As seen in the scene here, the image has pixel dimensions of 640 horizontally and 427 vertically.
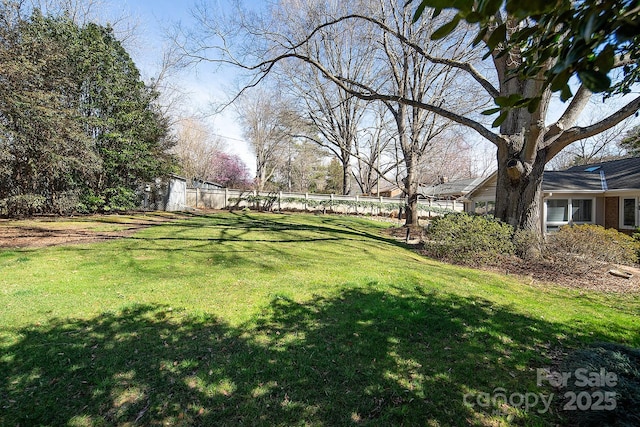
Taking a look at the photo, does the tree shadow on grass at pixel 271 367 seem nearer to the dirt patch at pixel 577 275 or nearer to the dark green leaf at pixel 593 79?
the dark green leaf at pixel 593 79

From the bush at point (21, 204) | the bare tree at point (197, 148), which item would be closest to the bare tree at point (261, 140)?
the bare tree at point (197, 148)

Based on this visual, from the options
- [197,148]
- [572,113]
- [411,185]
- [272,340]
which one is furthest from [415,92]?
[197,148]

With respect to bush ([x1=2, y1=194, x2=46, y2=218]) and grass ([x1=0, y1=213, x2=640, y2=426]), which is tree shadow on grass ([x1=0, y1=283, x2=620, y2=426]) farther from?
bush ([x1=2, y1=194, x2=46, y2=218])

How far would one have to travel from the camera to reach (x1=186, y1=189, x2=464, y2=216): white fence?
19.8 meters

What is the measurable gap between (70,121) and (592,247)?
1608 centimetres

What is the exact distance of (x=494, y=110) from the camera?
121 centimetres

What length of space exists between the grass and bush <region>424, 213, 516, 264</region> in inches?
65.2

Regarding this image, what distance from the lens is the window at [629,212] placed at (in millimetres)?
11234

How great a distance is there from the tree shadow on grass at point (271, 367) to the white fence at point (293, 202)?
51.5 ft

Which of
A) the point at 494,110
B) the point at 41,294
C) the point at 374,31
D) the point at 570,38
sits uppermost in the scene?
the point at 374,31

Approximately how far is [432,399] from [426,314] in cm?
156

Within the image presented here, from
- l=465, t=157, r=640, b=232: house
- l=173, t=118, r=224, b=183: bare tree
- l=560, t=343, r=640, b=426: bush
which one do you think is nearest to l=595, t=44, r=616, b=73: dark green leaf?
l=560, t=343, r=640, b=426: bush

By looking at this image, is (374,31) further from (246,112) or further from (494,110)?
(246,112)

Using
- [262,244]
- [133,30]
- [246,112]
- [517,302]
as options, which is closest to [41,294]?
[262,244]
